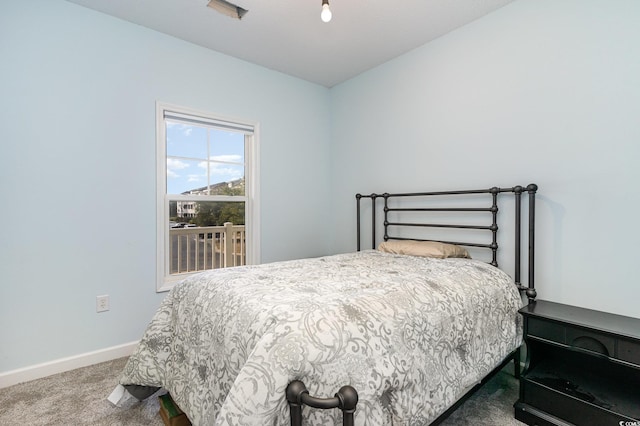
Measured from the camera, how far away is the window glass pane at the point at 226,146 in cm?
298

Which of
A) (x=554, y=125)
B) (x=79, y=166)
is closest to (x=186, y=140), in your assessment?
(x=79, y=166)

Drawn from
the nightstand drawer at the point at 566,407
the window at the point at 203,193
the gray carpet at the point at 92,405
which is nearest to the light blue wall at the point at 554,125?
the nightstand drawer at the point at 566,407

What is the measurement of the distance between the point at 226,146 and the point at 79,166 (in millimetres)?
1227

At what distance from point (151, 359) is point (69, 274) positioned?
1.17 metres

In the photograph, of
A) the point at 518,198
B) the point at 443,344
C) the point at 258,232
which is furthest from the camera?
the point at 258,232

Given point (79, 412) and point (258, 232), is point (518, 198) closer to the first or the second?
point (258, 232)

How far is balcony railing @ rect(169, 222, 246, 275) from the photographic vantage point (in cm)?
297

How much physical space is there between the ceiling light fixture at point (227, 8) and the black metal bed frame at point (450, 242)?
191 centimetres

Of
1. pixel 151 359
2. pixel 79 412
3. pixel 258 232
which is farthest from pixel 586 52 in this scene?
pixel 79 412

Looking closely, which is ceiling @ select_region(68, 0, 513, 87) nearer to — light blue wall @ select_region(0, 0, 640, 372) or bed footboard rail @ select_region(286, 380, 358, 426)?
light blue wall @ select_region(0, 0, 640, 372)

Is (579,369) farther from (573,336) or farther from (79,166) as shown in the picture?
(79,166)

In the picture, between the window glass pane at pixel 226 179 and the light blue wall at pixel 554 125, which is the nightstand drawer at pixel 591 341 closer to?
the light blue wall at pixel 554 125

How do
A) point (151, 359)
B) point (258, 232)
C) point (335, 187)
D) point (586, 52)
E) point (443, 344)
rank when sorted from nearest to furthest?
1. point (443, 344)
2. point (151, 359)
3. point (586, 52)
4. point (258, 232)
5. point (335, 187)

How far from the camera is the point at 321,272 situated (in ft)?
5.72
